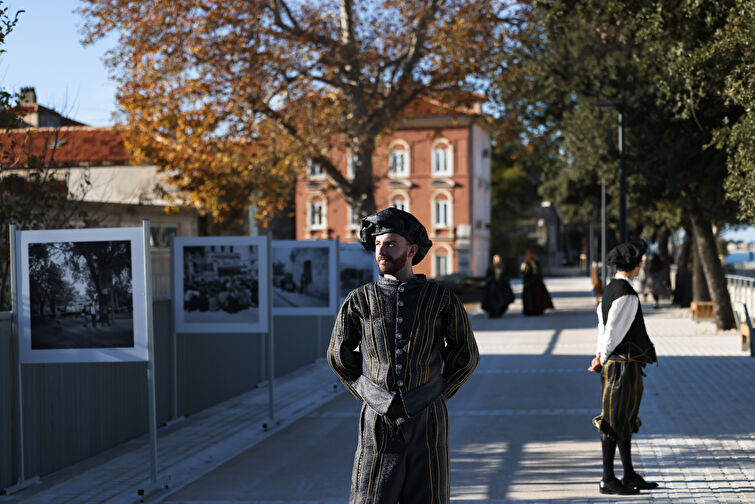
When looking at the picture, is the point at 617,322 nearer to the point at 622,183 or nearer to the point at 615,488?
the point at 615,488

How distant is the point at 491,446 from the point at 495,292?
1910cm

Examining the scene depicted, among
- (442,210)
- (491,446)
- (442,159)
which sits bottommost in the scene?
(491,446)

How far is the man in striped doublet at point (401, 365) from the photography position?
4.12m

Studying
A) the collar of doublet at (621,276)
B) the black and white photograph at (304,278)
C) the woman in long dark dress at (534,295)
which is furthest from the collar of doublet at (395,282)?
the woman in long dark dress at (534,295)

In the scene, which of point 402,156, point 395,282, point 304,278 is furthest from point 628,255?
point 402,156

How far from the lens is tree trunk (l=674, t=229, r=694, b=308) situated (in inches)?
1189

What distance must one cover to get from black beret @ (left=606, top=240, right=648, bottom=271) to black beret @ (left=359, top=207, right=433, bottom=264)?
10.1 feet

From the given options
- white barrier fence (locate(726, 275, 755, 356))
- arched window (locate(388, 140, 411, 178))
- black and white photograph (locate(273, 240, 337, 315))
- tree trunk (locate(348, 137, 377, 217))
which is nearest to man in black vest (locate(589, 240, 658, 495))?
black and white photograph (locate(273, 240, 337, 315))

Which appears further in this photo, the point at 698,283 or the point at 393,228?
the point at 698,283

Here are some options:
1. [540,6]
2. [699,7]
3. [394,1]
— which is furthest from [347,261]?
[394,1]

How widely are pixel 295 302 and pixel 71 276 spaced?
5.24m

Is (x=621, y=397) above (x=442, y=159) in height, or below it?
below

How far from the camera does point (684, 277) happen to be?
31078 mm

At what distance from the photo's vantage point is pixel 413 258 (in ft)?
14.2
